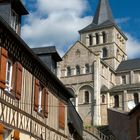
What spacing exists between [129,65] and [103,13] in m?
14.2

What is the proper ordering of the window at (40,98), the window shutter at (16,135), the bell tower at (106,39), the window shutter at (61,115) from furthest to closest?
1. the bell tower at (106,39)
2. the window shutter at (61,115)
3. the window at (40,98)
4. the window shutter at (16,135)

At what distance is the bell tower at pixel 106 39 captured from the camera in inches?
2842

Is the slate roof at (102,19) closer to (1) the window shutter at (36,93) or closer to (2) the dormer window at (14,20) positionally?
(1) the window shutter at (36,93)

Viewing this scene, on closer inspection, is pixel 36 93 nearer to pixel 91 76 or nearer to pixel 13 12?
pixel 13 12

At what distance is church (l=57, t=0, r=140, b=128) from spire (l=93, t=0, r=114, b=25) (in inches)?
188

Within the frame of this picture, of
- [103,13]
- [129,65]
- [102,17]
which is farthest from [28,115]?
[103,13]

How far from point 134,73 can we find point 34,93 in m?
54.2

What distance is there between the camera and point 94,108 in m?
59.0

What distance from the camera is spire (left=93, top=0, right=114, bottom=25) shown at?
79000mm

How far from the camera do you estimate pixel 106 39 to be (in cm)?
7369

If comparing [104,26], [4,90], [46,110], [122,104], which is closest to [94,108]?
[122,104]

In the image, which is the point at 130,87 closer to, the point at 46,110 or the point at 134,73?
the point at 134,73

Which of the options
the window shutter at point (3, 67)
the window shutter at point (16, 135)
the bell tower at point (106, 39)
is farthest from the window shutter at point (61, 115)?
the bell tower at point (106, 39)

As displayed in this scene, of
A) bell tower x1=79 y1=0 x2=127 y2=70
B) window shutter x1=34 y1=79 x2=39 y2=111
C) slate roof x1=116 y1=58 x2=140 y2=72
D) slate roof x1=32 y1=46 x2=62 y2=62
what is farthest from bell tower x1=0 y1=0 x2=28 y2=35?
slate roof x1=116 y1=58 x2=140 y2=72
